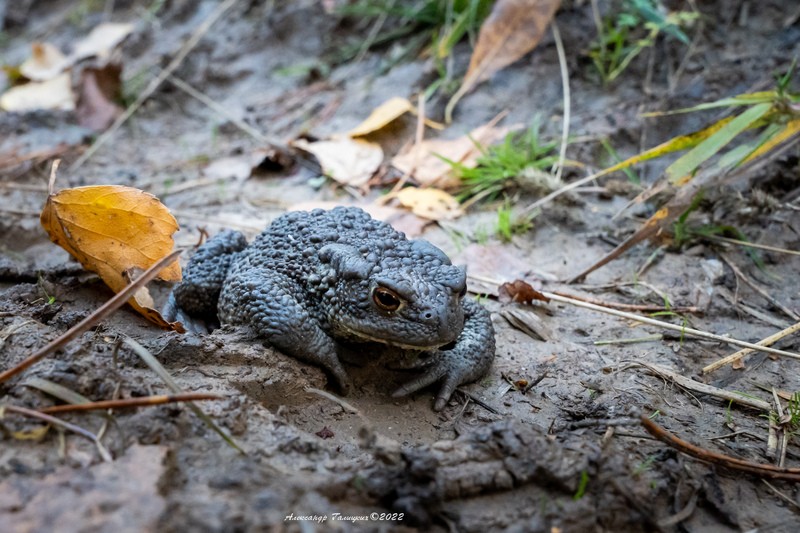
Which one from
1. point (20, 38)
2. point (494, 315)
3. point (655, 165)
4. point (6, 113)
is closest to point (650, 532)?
point (494, 315)

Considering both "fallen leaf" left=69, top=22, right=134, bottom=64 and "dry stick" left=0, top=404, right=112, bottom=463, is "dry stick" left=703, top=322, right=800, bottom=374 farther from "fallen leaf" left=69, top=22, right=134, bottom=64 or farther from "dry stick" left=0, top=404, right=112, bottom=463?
"fallen leaf" left=69, top=22, right=134, bottom=64

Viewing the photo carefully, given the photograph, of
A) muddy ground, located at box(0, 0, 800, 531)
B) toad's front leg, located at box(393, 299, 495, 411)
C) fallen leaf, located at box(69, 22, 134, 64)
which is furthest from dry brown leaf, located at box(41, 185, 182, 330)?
fallen leaf, located at box(69, 22, 134, 64)

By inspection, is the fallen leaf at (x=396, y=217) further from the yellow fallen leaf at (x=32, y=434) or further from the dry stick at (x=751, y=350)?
the yellow fallen leaf at (x=32, y=434)

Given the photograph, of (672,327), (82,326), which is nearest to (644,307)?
(672,327)

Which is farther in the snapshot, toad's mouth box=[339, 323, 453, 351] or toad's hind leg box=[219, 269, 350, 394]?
toad's hind leg box=[219, 269, 350, 394]

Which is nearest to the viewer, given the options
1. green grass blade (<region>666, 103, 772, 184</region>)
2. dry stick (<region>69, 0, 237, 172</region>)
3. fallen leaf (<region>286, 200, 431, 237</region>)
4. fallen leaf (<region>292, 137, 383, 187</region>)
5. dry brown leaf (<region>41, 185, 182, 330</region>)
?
dry brown leaf (<region>41, 185, 182, 330</region>)

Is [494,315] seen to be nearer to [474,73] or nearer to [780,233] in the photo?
[780,233]
